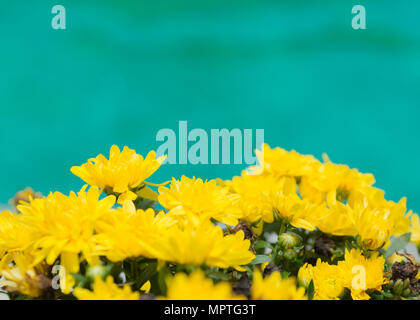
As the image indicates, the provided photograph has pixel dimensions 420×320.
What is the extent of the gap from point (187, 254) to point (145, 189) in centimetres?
24

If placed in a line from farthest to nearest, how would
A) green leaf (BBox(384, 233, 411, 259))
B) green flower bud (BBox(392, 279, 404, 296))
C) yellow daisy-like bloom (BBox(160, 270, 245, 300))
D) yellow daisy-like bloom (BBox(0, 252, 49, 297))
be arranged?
1. green leaf (BBox(384, 233, 411, 259))
2. green flower bud (BBox(392, 279, 404, 296))
3. yellow daisy-like bloom (BBox(0, 252, 49, 297))
4. yellow daisy-like bloom (BBox(160, 270, 245, 300))

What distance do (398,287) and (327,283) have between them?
0.39 ft

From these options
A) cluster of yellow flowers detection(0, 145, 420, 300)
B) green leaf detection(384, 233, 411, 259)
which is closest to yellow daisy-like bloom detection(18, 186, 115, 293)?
cluster of yellow flowers detection(0, 145, 420, 300)

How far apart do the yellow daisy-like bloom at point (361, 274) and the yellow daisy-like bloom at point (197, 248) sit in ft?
0.67

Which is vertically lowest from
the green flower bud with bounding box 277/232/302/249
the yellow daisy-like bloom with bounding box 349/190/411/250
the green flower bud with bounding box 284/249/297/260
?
the green flower bud with bounding box 284/249/297/260

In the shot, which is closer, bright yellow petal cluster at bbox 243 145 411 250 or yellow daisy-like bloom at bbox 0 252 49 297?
yellow daisy-like bloom at bbox 0 252 49 297

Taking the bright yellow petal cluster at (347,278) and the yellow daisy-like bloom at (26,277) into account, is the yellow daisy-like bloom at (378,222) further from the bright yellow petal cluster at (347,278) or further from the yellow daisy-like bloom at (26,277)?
the yellow daisy-like bloom at (26,277)

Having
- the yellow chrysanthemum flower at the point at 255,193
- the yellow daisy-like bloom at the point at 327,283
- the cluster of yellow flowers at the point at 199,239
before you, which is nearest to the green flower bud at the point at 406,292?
the cluster of yellow flowers at the point at 199,239

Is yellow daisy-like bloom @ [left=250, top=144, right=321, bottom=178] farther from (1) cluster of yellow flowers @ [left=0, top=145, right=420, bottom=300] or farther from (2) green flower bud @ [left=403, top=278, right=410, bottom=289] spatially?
(2) green flower bud @ [left=403, top=278, right=410, bottom=289]

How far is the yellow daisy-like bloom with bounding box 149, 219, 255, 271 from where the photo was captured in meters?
0.49

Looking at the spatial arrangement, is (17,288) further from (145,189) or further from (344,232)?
(344,232)

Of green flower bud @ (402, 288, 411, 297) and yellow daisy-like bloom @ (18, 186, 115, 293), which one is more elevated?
yellow daisy-like bloom @ (18, 186, 115, 293)

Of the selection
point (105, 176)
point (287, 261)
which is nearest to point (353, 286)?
point (287, 261)

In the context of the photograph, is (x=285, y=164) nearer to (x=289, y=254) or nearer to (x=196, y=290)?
(x=289, y=254)
